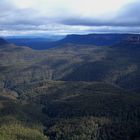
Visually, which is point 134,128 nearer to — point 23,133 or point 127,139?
point 127,139

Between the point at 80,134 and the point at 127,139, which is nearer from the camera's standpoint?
the point at 127,139

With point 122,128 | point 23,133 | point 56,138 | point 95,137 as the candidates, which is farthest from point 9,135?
point 122,128

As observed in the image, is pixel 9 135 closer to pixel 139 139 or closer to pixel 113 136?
pixel 113 136

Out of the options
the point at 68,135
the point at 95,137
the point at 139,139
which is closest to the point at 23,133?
the point at 68,135

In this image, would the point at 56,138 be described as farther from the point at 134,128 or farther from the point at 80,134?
the point at 134,128

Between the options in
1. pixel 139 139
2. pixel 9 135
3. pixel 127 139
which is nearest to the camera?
pixel 139 139

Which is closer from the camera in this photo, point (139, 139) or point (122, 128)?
point (139, 139)

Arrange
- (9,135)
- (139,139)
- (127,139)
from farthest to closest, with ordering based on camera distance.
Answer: (9,135) → (127,139) → (139,139)
